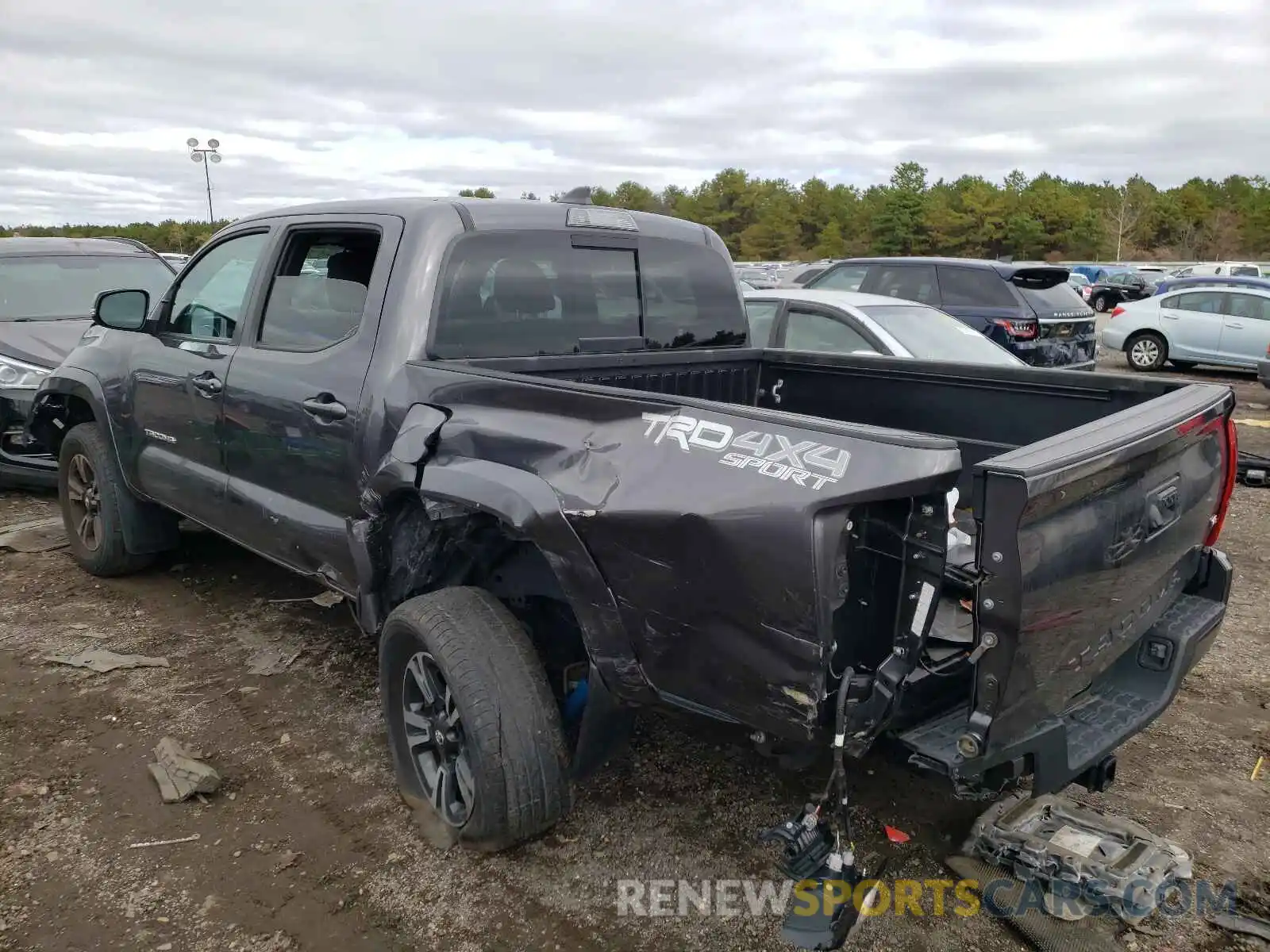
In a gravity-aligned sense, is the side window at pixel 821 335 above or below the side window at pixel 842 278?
below

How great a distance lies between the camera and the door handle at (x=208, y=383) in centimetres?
404

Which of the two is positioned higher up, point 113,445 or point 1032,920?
point 113,445

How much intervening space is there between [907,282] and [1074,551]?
9.24m

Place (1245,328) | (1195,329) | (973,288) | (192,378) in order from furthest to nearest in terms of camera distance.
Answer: (1195,329) < (1245,328) < (973,288) < (192,378)

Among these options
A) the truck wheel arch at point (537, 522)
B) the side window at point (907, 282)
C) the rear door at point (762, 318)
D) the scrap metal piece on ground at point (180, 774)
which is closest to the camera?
the truck wheel arch at point (537, 522)

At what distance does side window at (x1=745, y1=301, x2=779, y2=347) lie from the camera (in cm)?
741

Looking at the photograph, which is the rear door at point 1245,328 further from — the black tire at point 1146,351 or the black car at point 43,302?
the black car at point 43,302

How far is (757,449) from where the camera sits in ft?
7.30

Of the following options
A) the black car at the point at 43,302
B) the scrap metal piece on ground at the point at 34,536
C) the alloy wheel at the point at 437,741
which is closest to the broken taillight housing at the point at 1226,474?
the alloy wheel at the point at 437,741

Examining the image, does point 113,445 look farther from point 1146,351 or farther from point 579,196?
point 1146,351

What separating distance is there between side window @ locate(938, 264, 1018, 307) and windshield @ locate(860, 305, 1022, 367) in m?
2.89

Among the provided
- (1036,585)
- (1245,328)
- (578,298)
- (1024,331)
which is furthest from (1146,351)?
(1036,585)

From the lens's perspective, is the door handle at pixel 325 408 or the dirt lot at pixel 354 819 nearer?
the dirt lot at pixel 354 819

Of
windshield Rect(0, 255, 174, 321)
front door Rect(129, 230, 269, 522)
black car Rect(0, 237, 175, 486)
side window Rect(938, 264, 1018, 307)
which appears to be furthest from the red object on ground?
side window Rect(938, 264, 1018, 307)
